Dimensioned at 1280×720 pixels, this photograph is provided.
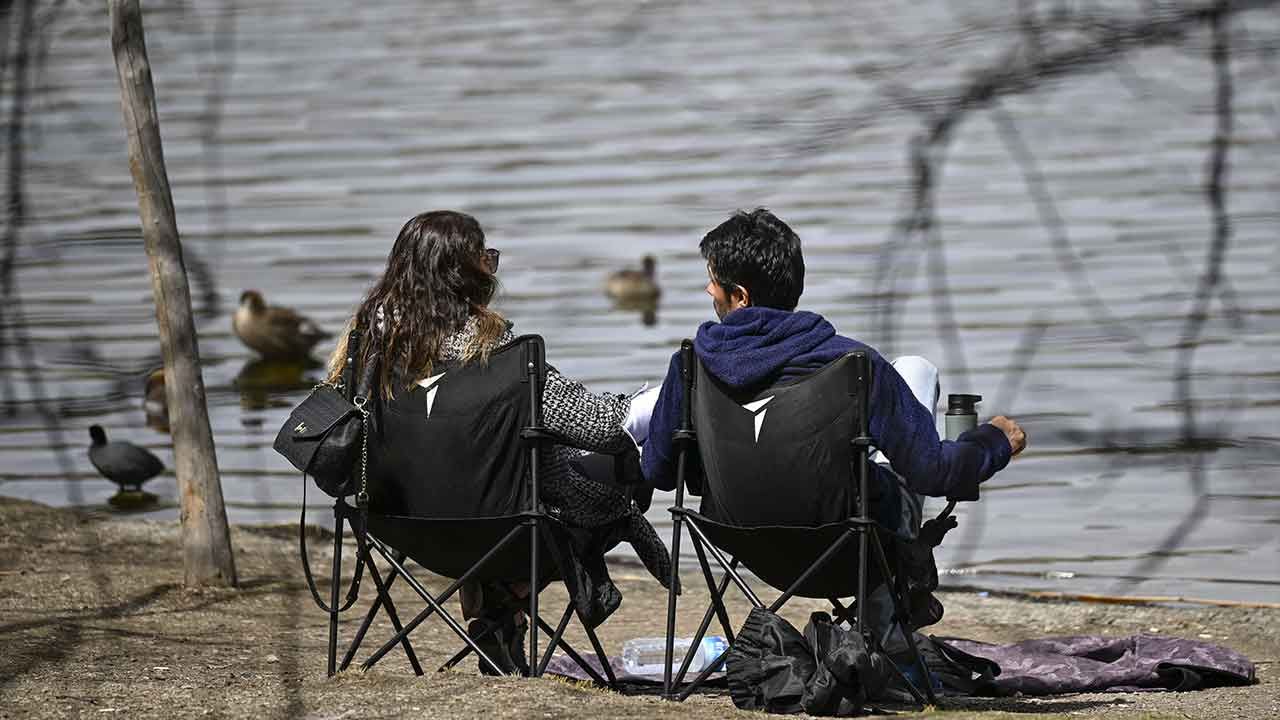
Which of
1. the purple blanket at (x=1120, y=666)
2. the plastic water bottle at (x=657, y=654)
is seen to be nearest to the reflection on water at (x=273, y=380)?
the plastic water bottle at (x=657, y=654)

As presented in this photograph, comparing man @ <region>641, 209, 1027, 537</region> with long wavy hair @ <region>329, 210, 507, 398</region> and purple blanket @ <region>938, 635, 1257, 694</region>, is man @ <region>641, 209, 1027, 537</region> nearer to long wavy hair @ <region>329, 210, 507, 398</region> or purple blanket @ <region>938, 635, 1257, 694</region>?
long wavy hair @ <region>329, 210, 507, 398</region>

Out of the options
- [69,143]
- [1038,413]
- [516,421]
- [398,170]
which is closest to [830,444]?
[516,421]

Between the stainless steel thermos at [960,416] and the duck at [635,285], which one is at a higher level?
the stainless steel thermos at [960,416]

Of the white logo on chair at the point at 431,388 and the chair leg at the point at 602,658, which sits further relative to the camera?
the chair leg at the point at 602,658

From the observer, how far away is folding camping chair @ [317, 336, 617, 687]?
13.8 ft

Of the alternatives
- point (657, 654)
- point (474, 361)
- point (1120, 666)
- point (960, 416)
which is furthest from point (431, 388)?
point (1120, 666)

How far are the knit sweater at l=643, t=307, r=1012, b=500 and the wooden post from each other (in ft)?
7.55

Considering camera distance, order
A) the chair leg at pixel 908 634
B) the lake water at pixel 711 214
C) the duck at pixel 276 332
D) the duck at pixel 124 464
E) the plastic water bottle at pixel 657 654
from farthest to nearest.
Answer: the duck at pixel 276 332
the duck at pixel 124 464
the lake water at pixel 711 214
the plastic water bottle at pixel 657 654
the chair leg at pixel 908 634

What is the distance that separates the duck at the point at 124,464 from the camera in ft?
28.3

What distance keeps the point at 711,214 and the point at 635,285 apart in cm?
193

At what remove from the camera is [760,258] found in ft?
13.6

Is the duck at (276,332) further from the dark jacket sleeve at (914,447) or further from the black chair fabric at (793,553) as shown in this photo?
the dark jacket sleeve at (914,447)

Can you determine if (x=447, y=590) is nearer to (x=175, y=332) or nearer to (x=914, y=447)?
(x=914, y=447)

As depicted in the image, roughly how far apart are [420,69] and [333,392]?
691 inches
